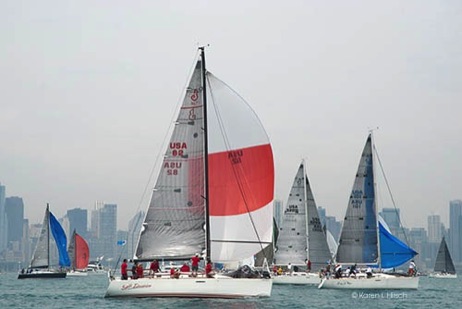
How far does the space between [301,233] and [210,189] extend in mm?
28540

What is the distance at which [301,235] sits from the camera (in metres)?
65.6

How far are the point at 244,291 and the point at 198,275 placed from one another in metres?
1.91

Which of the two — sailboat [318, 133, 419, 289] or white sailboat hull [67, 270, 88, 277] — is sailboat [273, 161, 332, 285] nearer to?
sailboat [318, 133, 419, 289]

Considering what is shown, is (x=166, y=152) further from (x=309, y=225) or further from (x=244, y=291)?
(x=309, y=225)

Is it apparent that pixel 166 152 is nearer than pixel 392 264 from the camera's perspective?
Yes

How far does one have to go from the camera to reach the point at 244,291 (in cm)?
3559

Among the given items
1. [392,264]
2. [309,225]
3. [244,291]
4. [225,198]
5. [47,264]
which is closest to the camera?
[244,291]

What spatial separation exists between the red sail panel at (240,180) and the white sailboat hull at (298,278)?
25.2m

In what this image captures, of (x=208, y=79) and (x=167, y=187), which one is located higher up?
(x=208, y=79)

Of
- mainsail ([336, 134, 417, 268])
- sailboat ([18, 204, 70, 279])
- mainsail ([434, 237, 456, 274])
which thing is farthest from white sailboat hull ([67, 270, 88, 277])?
mainsail ([434, 237, 456, 274])

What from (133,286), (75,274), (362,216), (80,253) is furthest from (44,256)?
(133,286)

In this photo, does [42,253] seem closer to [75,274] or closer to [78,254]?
[75,274]

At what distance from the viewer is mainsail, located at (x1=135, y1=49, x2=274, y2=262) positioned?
37.5 meters

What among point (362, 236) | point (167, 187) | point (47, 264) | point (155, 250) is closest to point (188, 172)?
point (167, 187)
